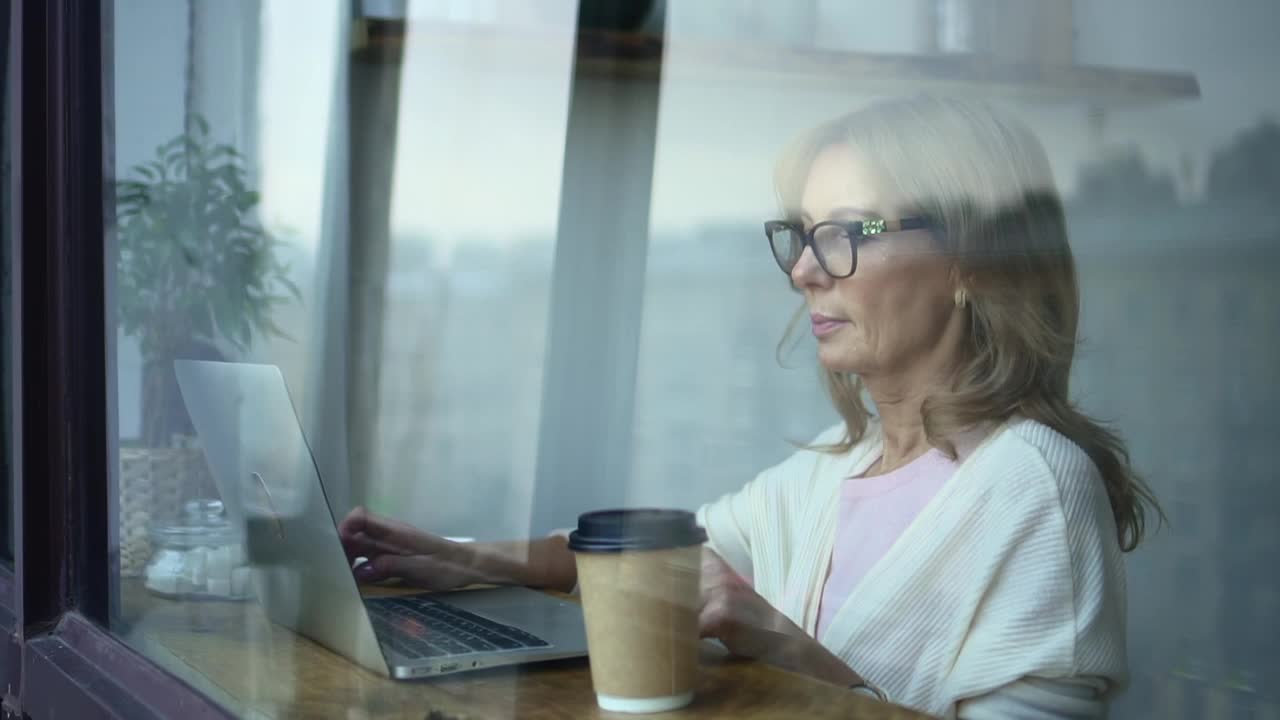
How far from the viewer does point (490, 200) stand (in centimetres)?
129

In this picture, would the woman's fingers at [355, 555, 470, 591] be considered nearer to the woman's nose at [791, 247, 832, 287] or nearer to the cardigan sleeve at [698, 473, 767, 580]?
the cardigan sleeve at [698, 473, 767, 580]

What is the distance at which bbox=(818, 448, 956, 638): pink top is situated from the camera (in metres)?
0.72

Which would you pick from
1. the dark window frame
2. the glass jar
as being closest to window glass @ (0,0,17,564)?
the dark window frame

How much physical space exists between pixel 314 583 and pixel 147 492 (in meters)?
0.40

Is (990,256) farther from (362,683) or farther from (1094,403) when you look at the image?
(362,683)

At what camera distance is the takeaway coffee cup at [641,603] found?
66 centimetres

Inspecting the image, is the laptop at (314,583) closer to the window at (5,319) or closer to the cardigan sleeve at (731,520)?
the cardigan sleeve at (731,520)

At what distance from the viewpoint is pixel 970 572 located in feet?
2.23

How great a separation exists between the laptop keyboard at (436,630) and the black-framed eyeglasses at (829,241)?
33cm

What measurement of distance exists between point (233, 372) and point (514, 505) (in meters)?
0.31

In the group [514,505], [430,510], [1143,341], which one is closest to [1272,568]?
[1143,341]

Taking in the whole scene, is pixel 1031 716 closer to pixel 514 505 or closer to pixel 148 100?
pixel 514 505

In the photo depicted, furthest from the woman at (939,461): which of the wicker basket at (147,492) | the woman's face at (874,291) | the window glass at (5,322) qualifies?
the window glass at (5,322)

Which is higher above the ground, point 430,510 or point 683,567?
point 683,567
